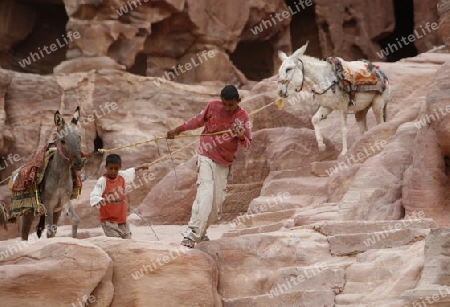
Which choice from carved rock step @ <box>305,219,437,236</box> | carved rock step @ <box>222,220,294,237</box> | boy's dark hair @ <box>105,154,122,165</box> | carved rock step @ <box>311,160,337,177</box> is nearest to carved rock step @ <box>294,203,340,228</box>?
carved rock step @ <box>222,220,294,237</box>

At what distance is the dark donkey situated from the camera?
10859 mm

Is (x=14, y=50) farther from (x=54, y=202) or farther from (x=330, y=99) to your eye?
(x=54, y=202)

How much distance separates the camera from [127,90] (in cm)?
2388

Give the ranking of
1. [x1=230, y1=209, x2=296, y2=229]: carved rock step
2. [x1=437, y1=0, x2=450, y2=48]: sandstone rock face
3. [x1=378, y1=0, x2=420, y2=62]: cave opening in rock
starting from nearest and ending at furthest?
[x1=437, y1=0, x2=450, y2=48]: sandstone rock face → [x1=230, y1=209, x2=296, y2=229]: carved rock step → [x1=378, y1=0, x2=420, y2=62]: cave opening in rock

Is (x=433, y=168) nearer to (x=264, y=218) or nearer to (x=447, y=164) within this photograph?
(x=447, y=164)

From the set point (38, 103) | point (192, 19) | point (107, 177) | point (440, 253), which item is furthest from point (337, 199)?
point (192, 19)

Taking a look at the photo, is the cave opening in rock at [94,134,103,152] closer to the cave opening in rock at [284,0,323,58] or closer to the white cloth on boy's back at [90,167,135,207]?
the cave opening in rock at [284,0,323,58]

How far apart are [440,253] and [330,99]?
769cm

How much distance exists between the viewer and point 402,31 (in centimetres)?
3238

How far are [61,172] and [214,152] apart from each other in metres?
2.46

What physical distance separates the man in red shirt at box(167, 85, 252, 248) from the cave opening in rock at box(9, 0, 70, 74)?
60.9ft

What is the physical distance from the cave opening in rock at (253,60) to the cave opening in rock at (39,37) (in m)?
6.56

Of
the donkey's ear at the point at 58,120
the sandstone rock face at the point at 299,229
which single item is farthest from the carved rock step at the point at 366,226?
the donkey's ear at the point at 58,120

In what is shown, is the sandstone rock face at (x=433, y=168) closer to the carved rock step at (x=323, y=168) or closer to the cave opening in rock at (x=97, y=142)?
the carved rock step at (x=323, y=168)
